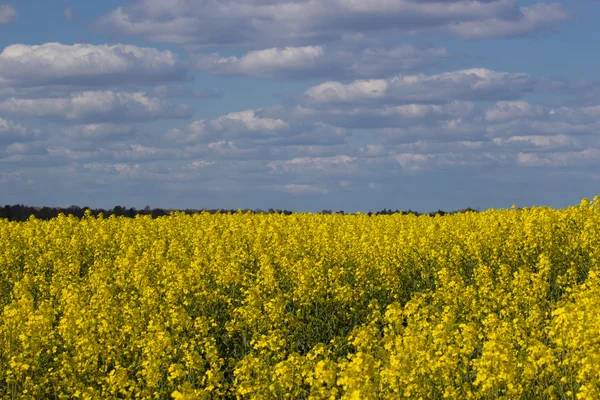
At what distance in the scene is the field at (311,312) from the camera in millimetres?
10219

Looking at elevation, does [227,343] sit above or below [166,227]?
below

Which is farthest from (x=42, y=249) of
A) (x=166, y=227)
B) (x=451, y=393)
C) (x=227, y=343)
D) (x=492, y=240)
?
(x=451, y=393)

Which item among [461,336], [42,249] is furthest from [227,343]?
[42,249]

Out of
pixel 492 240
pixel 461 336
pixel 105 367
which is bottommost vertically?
pixel 105 367

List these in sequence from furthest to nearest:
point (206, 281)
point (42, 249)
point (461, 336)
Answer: point (42, 249) < point (206, 281) < point (461, 336)

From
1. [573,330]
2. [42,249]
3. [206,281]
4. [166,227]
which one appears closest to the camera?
[573,330]

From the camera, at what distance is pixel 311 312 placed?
16.3 m

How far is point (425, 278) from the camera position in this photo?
59.0ft

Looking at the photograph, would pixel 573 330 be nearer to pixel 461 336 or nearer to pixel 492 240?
pixel 461 336

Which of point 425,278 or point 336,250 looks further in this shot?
point 336,250

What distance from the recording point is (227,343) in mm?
14734

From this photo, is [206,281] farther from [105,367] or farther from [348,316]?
[105,367]

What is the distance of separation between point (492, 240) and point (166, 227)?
1121 centimetres

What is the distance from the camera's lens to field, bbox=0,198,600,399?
1022 cm
